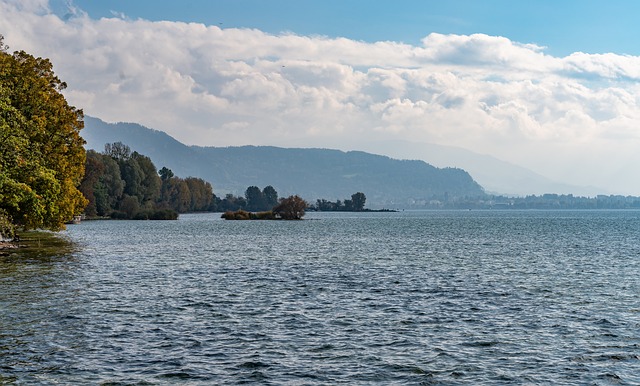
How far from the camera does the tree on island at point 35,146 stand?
208ft

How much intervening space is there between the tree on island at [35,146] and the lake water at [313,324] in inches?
289

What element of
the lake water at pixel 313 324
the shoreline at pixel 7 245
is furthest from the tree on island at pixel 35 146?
the lake water at pixel 313 324

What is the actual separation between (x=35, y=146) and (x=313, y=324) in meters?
48.4

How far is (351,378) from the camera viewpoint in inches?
990

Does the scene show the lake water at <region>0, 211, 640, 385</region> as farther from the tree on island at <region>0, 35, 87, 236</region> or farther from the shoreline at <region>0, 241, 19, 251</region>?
the shoreline at <region>0, 241, 19, 251</region>

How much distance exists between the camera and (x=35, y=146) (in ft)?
237

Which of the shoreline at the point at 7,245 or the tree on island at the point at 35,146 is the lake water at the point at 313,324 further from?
the shoreline at the point at 7,245

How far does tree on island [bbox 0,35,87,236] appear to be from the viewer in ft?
208

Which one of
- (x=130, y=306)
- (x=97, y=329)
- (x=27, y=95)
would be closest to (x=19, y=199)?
(x=27, y=95)

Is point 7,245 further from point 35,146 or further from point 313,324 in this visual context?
point 313,324

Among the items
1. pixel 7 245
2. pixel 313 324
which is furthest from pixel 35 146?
pixel 313 324

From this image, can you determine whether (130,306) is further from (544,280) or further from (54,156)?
(54,156)

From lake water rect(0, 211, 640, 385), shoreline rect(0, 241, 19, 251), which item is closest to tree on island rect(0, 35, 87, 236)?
shoreline rect(0, 241, 19, 251)

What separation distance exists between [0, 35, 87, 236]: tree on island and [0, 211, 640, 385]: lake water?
24.0 ft
